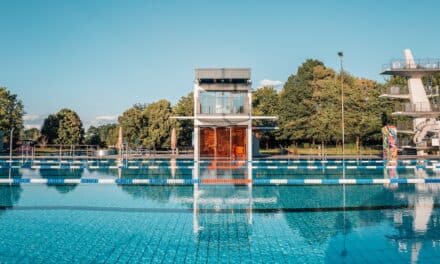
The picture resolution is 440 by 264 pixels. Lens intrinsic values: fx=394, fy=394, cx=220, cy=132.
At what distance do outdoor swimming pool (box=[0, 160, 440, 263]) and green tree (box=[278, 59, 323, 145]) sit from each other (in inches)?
1138

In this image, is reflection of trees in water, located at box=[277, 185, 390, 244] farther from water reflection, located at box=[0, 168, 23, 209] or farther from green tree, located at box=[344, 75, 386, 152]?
green tree, located at box=[344, 75, 386, 152]

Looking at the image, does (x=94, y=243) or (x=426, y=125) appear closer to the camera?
(x=94, y=243)

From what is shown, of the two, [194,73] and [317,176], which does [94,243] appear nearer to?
[317,176]

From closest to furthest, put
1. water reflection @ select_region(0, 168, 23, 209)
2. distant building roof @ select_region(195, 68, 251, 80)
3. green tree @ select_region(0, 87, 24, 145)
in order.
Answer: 1. water reflection @ select_region(0, 168, 23, 209)
2. distant building roof @ select_region(195, 68, 251, 80)
3. green tree @ select_region(0, 87, 24, 145)

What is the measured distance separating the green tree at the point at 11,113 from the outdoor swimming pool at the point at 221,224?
31.6 m

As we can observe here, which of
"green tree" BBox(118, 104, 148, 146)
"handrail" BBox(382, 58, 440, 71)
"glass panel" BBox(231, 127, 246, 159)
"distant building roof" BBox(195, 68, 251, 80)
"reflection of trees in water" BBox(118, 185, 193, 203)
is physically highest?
"handrail" BBox(382, 58, 440, 71)

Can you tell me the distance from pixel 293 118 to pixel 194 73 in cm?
2139

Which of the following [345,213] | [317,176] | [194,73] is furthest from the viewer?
[194,73]

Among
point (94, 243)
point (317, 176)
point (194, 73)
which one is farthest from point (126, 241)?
point (194, 73)

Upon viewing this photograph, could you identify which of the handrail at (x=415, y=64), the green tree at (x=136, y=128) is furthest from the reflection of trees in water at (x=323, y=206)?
the green tree at (x=136, y=128)

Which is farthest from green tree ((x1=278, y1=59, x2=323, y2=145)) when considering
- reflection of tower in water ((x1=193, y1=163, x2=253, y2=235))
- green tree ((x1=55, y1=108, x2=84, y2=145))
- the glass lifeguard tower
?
reflection of tower in water ((x1=193, y1=163, x2=253, y2=235))

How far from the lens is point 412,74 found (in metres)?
30.1

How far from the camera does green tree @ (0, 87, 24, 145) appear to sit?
1599 inches

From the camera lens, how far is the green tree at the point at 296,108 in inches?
1638
